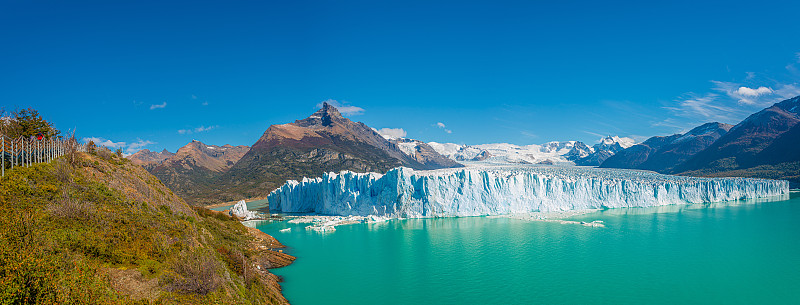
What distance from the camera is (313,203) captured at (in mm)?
52500

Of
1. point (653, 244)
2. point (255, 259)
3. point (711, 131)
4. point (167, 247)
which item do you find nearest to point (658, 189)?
point (653, 244)

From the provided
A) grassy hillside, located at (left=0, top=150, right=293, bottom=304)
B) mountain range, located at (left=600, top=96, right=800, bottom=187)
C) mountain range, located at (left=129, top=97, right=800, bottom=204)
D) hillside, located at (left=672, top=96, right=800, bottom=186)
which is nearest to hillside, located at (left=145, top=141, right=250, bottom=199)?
mountain range, located at (left=129, top=97, right=800, bottom=204)

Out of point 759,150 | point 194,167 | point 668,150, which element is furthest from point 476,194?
point 194,167

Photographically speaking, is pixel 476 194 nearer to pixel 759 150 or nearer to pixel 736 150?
pixel 759 150

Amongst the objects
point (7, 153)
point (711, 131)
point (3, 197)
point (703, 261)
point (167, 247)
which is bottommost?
point (703, 261)

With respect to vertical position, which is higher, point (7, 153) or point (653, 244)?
point (7, 153)

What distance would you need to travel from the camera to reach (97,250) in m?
10.2

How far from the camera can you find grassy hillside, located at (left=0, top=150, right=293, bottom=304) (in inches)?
285

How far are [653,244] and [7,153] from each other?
33.4m

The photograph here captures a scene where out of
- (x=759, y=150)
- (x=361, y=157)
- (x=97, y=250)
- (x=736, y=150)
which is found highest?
(x=361, y=157)

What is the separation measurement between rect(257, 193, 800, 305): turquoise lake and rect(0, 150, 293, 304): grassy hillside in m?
5.88

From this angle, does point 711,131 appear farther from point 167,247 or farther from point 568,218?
point 167,247

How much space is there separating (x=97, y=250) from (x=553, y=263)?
20511 mm

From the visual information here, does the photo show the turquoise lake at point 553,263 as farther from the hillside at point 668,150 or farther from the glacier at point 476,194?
the hillside at point 668,150
